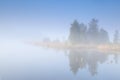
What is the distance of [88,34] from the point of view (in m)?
27.6

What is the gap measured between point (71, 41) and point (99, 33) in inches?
147

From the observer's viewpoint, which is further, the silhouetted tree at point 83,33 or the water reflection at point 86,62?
the silhouetted tree at point 83,33

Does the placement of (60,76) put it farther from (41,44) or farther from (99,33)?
(41,44)

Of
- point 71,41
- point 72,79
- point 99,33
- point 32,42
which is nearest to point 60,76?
point 72,79

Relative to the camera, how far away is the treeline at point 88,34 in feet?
84.9

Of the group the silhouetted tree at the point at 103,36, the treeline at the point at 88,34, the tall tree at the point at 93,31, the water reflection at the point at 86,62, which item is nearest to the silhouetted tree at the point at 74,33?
the treeline at the point at 88,34

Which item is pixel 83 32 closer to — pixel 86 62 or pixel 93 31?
pixel 93 31

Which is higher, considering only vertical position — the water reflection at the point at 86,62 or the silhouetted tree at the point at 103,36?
the silhouetted tree at the point at 103,36

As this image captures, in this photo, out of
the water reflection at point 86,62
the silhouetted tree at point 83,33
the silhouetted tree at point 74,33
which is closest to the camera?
the water reflection at point 86,62

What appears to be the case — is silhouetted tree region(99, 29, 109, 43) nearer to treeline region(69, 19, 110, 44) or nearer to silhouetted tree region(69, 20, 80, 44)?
treeline region(69, 19, 110, 44)

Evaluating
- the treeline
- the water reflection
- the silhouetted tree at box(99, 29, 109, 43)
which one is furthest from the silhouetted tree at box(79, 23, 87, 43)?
the water reflection

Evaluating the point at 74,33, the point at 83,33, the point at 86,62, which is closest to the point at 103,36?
the point at 83,33

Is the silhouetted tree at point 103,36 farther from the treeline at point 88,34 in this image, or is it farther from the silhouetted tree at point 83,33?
Answer: the silhouetted tree at point 83,33

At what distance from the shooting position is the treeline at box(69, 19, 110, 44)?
25.9 metres
